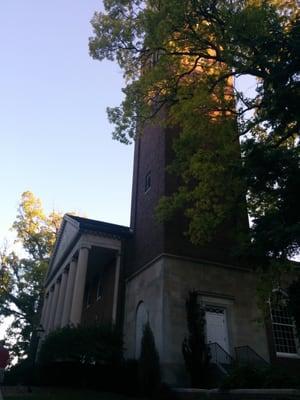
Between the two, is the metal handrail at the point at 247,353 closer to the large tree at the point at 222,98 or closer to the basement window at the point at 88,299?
the large tree at the point at 222,98

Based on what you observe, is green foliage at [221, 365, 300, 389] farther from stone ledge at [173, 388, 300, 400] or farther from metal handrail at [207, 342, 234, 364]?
metal handrail at [207, 342, 234, 364]

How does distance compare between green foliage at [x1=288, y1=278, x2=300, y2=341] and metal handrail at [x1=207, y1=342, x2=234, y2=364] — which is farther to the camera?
metal handrail at [x1=207, y1=342, x2=234, y2=364]

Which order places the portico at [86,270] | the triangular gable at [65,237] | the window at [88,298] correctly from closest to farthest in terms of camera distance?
the portico at [86,270] → the triangular gable at [65,237] → the window at [88,298]

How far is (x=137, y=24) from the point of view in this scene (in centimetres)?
1803

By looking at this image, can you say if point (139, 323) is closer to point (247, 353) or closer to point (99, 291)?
point (247, 353)

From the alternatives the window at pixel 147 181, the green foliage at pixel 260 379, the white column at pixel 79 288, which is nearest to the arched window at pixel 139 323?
the white column at pixel 79 288

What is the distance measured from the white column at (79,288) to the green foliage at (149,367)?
5.58 metres

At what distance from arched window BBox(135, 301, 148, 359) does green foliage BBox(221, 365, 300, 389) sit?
30.6ft

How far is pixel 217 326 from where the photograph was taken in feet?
65.7

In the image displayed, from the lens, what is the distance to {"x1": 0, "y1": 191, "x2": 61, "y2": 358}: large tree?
41.2 meters

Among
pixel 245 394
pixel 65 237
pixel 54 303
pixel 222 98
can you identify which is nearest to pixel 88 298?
pixel 54 303

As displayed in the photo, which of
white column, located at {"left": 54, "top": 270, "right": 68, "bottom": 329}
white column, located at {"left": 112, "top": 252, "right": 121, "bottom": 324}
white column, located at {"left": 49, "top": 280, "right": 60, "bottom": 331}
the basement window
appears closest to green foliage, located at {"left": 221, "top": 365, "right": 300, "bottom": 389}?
white column, located at {"left": 112, "top": 252, "right": 121, "bottom": 324}

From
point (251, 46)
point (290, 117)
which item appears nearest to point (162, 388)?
point (290, 117)

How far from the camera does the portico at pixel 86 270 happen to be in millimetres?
24109
